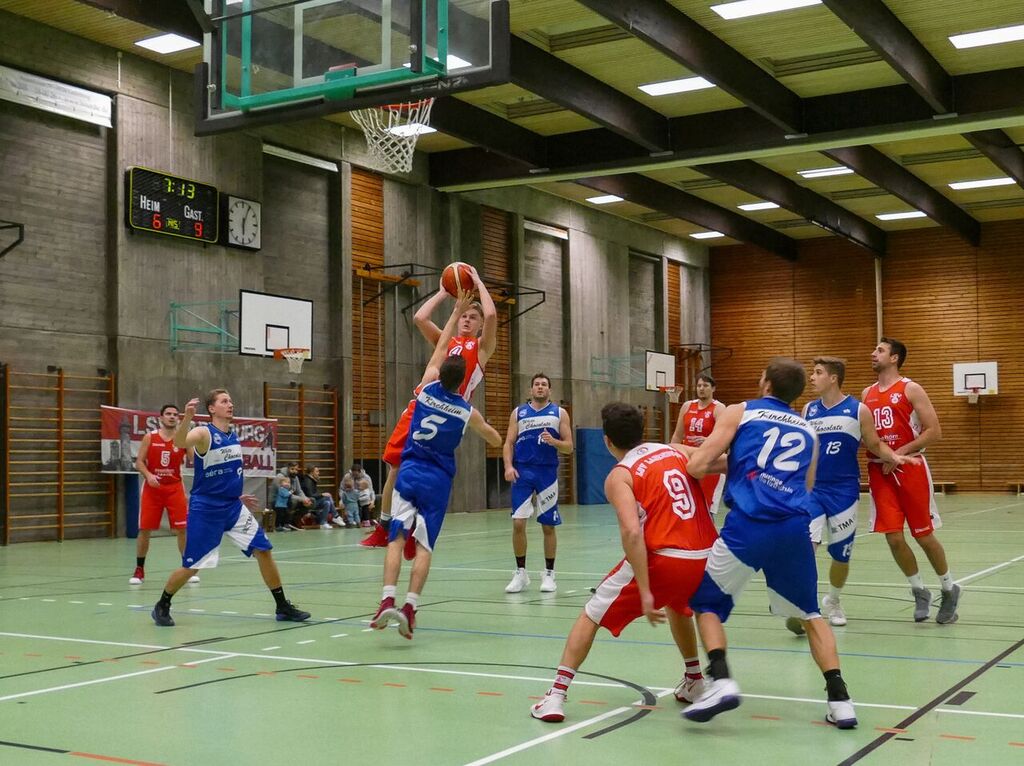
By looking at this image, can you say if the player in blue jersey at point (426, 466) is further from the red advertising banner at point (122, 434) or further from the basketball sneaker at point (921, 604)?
the red advertising banner at point (122, 434)

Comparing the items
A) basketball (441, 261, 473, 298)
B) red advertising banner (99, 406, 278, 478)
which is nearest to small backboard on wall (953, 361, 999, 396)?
red advertising banner (99, 406, 278, 478)

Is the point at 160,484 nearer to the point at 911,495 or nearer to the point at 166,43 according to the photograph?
the point at 911,495

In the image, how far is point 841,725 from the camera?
4941mm

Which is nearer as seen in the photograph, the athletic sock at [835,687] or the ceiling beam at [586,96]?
the athletic sock at [835,687]

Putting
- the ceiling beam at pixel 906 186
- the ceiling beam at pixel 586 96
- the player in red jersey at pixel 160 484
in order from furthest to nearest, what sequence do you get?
the ceiling beam at pixel 906 186 → the ceiling beam at pixel 586 96 → the player in red jersey at pixel 160 484

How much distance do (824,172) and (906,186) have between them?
2206mm

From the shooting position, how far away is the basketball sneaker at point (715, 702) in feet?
15.7

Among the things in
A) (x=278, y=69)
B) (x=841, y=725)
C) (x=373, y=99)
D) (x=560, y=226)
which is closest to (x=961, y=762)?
(x=841, y=725)

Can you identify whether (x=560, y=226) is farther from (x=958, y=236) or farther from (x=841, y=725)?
(x=841, y=725)

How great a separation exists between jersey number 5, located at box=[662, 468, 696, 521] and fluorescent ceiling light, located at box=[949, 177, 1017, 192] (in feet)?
84.0

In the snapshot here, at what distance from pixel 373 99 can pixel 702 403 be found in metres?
4.34

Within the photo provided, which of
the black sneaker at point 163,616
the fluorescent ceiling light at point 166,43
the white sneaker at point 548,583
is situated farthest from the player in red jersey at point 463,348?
the fluorescent ceiling light at point 166,43

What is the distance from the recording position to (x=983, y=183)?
91.9 ft

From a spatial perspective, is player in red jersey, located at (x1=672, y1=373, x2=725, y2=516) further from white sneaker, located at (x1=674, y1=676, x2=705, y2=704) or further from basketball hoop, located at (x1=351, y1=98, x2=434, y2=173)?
basketball hoop, located at (x1=351, y1=98, x2=434, y2=173)
